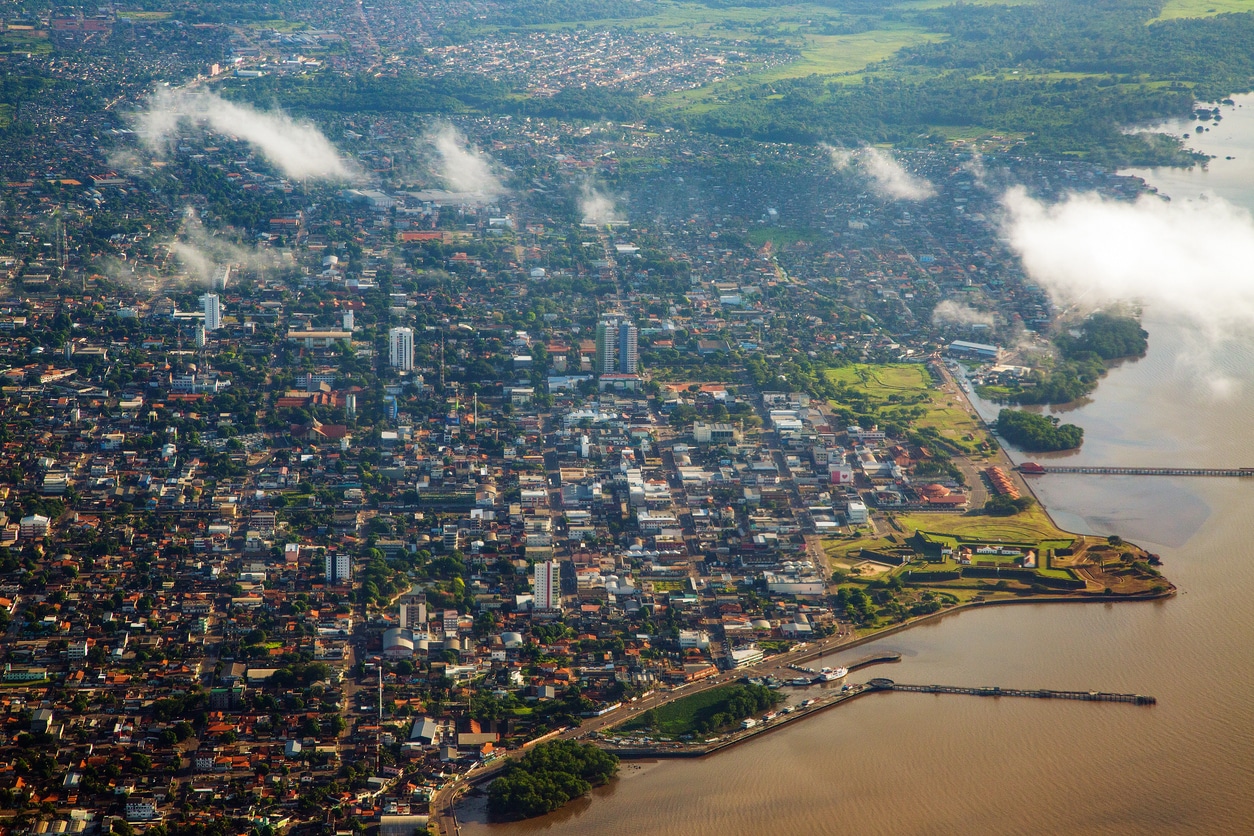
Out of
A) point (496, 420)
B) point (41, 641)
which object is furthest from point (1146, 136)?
point (41, 641)

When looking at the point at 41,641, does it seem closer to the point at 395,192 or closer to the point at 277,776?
the point at 277,776

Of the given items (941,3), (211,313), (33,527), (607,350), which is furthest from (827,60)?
(33,527)

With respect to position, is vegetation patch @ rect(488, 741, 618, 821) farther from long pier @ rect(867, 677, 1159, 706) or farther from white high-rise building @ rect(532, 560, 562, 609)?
long pier @ rect(867, 677, 1159, 706)

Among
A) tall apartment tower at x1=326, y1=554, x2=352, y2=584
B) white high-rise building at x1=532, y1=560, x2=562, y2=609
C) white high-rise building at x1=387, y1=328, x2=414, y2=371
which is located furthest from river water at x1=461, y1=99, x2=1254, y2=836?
white high-rise building at x1=387, y1=328, x2=414, y2=371

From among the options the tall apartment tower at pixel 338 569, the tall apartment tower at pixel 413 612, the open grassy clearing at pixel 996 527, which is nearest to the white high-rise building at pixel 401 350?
the tall apartment tower at pixel 338 569

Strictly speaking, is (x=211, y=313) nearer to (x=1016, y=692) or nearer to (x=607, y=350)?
(x=607, y=350)

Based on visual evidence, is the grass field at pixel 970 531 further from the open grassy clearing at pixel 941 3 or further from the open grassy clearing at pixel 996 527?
the open grassy clearing at pixel 941 3
